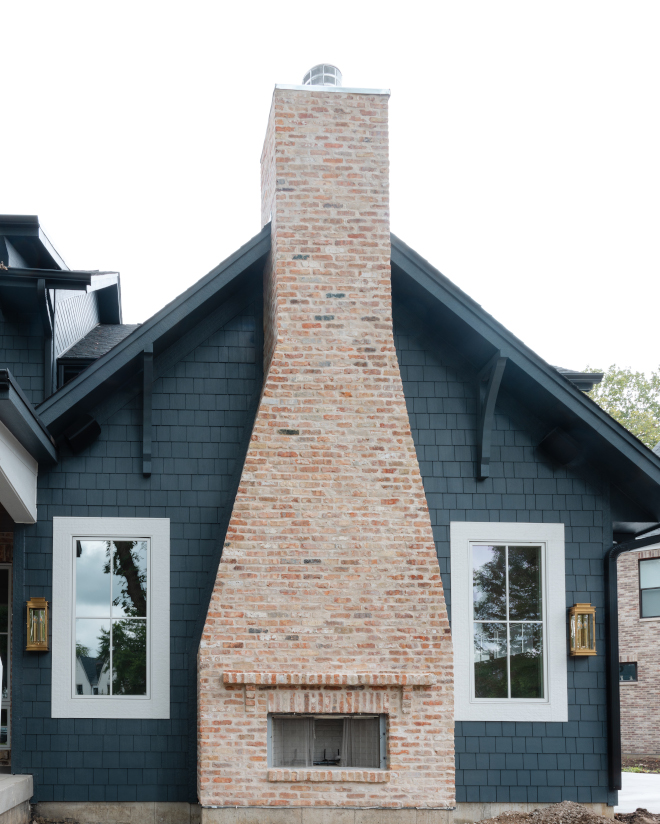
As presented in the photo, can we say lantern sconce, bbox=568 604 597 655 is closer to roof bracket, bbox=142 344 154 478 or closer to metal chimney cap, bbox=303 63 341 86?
roof bracket, bbox=142 344 154 478

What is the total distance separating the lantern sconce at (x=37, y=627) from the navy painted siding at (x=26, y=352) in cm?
218

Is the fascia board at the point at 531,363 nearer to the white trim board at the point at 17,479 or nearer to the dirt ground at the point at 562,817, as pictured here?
the dirt ground at the point at 562,817

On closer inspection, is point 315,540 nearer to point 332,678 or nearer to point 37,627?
point 332,678

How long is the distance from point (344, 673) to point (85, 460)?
10.3 ft

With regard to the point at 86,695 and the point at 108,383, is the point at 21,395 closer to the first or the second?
the point at 108,383

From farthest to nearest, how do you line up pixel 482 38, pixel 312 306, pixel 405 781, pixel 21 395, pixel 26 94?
pixel 26 94, pixel 482 38, pixel 312 306, pixel 405 781, pixel 21 395

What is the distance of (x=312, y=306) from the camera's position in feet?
25.5

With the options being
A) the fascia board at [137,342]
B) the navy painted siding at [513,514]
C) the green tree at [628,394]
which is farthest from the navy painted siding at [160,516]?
the green tree at [628,394]

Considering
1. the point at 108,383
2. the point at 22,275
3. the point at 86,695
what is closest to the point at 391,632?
the point at 86,695

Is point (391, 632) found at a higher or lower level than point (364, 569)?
lower

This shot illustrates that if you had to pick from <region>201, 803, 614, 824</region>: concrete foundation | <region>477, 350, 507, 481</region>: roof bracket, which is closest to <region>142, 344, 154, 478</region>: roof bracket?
<region>201, 803, 614, 824</region>: concrete foundation

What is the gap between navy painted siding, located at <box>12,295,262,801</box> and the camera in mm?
7684

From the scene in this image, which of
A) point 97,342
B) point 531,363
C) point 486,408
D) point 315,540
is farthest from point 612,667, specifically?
point 97,342

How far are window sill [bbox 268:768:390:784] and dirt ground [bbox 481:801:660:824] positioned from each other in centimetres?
130
